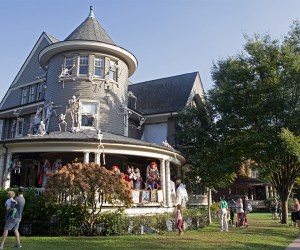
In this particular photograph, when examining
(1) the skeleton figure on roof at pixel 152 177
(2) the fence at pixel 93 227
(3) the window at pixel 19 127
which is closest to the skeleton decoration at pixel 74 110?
(1) the skeleton figure on roof at pixel 152 177

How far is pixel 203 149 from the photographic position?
727 inches

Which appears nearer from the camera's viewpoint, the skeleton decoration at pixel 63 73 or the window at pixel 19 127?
the skeleton decoration at pixel 63 73

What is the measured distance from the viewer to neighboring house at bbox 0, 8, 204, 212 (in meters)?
14.3

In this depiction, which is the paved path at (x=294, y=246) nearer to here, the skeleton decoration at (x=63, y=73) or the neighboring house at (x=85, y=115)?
the neighboring house at (x=85, y=115)

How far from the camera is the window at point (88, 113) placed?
18.0 metres

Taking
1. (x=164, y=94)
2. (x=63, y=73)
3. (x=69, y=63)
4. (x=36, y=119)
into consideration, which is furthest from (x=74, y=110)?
(x=164, y=94)

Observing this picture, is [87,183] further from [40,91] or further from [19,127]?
[19,127]

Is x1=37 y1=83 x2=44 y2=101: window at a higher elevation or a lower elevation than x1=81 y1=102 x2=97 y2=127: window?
higher

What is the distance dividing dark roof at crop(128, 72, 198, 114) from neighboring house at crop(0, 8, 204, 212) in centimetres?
10

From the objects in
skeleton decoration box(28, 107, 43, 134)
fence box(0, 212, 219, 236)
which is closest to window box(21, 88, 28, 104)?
skeleton decoration box(28, 107, 43, 134)

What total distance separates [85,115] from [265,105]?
11.6 meters

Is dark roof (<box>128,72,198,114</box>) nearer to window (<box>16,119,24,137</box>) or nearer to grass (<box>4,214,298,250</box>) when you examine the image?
window (<box>16,119,24,137</box>)

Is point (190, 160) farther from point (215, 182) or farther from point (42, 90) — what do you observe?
point (42, 90)

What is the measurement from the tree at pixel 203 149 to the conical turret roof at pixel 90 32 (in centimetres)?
792
